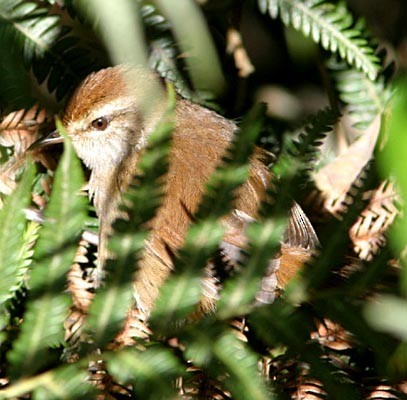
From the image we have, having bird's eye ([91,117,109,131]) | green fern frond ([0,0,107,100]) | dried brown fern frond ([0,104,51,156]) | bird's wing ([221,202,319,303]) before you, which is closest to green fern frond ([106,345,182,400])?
bird's wing ([221,202,319,303])

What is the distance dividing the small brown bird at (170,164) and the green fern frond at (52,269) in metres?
0.76

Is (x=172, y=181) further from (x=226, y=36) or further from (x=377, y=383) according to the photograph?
(x=377, y=383)

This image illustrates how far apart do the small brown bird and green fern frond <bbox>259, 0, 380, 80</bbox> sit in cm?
51

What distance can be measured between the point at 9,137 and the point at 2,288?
45.5 inches

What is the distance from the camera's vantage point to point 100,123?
3.09 meters

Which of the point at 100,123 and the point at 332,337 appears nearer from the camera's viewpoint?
the point at 332,337

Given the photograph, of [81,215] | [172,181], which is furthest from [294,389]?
[172,181]

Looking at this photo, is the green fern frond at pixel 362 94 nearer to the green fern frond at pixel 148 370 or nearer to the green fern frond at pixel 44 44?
the green fern frond at pixel 44 44

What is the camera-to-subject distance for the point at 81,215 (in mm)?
1472

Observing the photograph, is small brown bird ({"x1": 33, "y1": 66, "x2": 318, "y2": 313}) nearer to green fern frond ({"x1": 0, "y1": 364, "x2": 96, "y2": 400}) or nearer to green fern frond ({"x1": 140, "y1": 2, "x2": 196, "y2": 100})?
green fern frond ({"x1": 140, "y1": 2, "x2": 196, "y2": 100})

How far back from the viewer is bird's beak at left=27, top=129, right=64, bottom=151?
2.58 m

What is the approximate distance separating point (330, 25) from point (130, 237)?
1.41m

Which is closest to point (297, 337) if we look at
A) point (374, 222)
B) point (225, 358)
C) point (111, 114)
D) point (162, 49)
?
point (225, 358)

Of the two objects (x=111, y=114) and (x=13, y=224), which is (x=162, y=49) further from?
(x=13, y=224)
